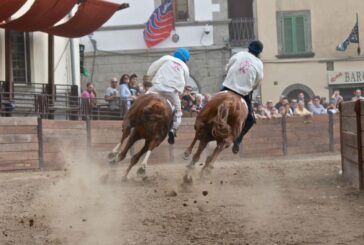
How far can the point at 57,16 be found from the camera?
72.9ft

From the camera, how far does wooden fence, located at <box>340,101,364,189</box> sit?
12898 mm

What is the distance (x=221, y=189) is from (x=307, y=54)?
21.5 metres

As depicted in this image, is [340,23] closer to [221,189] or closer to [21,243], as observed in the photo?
[221,189]

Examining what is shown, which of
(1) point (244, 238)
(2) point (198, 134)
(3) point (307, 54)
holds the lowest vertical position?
(1) point (244, 238)

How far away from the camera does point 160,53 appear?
108 feet

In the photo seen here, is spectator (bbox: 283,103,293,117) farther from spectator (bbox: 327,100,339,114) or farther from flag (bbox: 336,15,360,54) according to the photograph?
flag (bbox: 336,15,360,54)

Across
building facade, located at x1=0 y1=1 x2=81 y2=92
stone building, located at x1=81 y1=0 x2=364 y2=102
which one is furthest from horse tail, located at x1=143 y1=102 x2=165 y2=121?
stone building, located at x1=81 y1=0 x2=364 y2=102

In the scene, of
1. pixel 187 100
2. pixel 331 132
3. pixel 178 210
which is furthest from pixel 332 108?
pixel 178 210

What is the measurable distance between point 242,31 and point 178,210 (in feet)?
75.8

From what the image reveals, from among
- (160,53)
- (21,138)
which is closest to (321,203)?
(21,138)

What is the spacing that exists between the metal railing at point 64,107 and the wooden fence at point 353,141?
26.9 feet

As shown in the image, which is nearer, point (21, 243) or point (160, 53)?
point (21, 243)

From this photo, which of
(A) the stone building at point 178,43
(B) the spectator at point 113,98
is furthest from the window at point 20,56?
(A) the stone building at point 178,43

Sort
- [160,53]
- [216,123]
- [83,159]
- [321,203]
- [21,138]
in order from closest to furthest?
[321,203] → [216,123] → [21,138] → [83,159] → [160,53]
